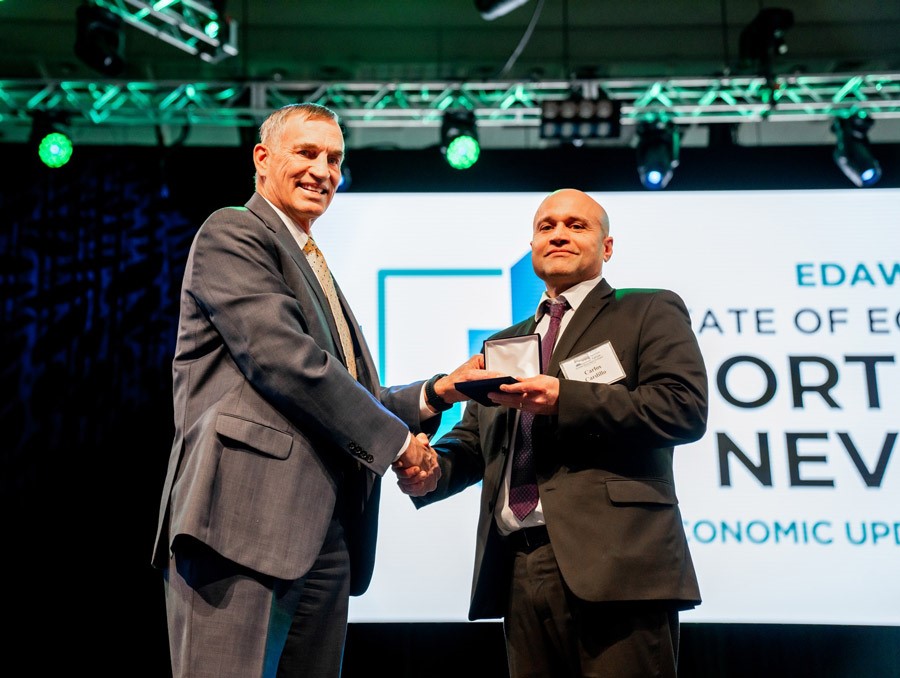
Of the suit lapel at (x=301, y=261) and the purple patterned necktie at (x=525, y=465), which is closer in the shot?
the suit lapel at (x=301, y=261)

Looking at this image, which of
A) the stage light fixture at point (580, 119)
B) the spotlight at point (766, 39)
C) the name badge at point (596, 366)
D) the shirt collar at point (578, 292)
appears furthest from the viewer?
the stage light fixture at point (580, 119)

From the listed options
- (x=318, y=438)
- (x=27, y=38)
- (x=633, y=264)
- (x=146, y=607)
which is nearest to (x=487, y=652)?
(x=146, y=607)

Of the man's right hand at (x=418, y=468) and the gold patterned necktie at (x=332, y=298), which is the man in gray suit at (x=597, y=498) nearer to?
the man's right hand at (x=418, y=468)

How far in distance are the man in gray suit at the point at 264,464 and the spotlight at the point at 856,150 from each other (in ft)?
11.5

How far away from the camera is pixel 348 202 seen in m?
4.55

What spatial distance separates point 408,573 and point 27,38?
3818mm

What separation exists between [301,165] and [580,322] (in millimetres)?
865

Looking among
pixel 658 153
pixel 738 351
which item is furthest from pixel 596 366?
pixel 658 153

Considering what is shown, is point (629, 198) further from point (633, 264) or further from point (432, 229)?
point (432, 229)

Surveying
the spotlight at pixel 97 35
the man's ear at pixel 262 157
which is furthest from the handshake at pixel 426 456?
the spotlight at pixel 97 35

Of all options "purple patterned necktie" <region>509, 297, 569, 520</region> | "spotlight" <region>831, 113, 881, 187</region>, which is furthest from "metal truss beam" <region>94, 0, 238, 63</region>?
"spotlight" <region>831, 113, 881, 187</region>

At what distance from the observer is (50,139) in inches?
180

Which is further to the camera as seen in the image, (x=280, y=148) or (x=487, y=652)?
(x=487, y=652)

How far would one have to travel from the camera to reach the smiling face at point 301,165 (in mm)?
2145
